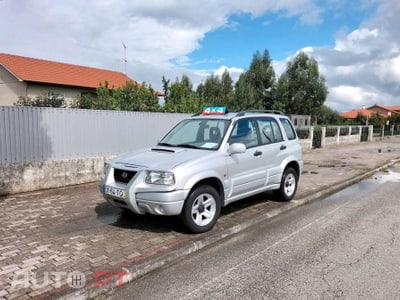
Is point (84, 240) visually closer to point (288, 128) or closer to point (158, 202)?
point (158, 202)

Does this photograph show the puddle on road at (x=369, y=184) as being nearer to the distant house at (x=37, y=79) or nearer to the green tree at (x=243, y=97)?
the distant house at (x=37, y=79)

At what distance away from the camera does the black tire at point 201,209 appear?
15.3ft

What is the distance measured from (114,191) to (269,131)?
319cm

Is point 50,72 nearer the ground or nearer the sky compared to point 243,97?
nearer the sky

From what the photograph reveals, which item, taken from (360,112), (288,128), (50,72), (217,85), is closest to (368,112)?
(360,112)

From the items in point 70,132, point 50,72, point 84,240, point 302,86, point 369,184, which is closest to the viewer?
point 84,240

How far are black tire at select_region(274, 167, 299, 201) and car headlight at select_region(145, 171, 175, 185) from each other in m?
3.01

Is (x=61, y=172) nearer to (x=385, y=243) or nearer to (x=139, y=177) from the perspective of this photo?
(x=139, y=177)

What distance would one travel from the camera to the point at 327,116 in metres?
47.7

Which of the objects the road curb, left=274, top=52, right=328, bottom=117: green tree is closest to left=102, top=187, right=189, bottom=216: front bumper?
the road curb

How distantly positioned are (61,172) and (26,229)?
3121 millimetres

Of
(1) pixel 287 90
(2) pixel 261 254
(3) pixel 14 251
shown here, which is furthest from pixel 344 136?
(3) pixel 14 251

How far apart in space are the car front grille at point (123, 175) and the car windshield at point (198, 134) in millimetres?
1128

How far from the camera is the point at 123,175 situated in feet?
15.8
